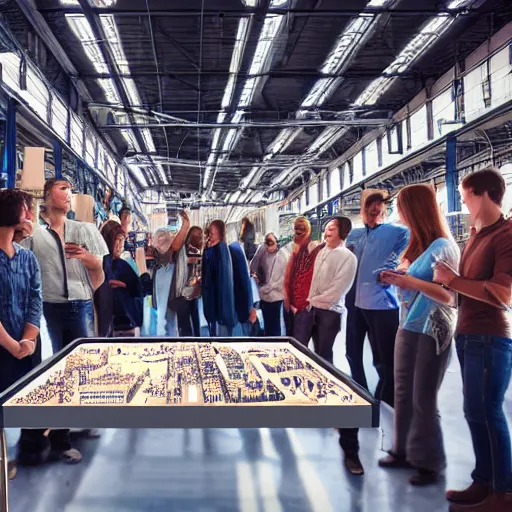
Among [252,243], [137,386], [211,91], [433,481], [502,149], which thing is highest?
[211,91]

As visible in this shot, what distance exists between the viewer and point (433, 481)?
2.36m

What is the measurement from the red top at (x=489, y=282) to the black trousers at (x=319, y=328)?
2.81ft

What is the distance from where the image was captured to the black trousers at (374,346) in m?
2.59

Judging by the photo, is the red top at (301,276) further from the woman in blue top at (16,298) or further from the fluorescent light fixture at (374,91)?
the woman in blue top at (16,298)

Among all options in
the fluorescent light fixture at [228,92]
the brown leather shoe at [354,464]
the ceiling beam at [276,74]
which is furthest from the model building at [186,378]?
the ceiling beam at [276,74]

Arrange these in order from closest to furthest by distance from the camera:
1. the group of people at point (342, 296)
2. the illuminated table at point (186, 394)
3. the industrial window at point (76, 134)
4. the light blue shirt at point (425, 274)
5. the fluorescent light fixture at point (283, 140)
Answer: the illuminated table at point (186, 394), the group of people at point (342, 296), the light blue shirt at point (425, 274), the industrial window at point (76, 134), the fluorescent light fixture at point (283, 140)

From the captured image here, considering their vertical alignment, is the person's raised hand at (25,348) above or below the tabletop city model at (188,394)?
above

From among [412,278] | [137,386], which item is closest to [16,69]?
[137,386]

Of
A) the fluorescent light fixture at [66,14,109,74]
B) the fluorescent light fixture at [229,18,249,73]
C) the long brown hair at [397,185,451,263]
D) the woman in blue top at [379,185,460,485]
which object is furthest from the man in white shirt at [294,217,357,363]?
the fluorescent light fixture at [66,14,109,74]

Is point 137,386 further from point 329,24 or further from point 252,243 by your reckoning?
point 329,24

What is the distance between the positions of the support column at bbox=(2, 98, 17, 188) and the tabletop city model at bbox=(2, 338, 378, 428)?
1.04 m

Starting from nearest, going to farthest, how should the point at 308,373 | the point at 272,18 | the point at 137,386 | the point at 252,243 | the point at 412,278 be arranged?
the point at 137,386, the point at 308,373, the point at 412,278, the point at 272,18, the point at 252,243

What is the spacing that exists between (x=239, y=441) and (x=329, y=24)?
2.31 meters

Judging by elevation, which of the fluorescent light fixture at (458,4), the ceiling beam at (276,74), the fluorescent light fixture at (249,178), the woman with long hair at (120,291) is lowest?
the woman with long hair at (120,291)
